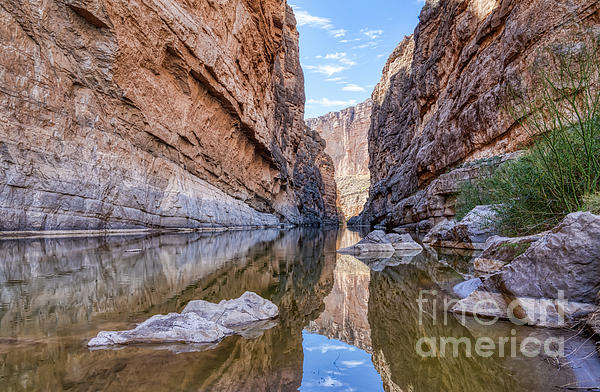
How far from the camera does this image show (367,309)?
3900mm

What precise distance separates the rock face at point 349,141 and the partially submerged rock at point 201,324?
9260 centimetres

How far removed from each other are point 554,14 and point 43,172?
2121 cm

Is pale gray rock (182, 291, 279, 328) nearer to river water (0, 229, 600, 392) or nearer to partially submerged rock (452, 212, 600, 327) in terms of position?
river water (0, 229, 600, 392)

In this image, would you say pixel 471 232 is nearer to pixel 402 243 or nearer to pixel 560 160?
pixel 402 243

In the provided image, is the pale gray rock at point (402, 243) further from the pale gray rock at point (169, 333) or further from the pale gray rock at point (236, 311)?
the pale gray rock at point (169, 333)

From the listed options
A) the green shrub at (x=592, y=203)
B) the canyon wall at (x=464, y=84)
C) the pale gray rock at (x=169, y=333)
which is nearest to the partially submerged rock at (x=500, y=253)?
the green shrub at (x=592, y=203)

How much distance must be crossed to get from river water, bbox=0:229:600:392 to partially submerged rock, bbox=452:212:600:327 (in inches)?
8.3

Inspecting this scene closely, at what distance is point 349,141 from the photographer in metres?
115

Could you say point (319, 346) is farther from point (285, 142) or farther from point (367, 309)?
point (285, 142)

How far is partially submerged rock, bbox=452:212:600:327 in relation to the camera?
275cm

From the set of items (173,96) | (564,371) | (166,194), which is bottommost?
(564,371)

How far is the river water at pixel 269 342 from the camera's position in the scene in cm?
200

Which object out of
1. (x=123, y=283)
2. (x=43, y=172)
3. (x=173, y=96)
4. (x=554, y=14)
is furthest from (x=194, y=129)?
(x=554, y=14)

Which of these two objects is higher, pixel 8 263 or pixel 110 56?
pixel 110 56
